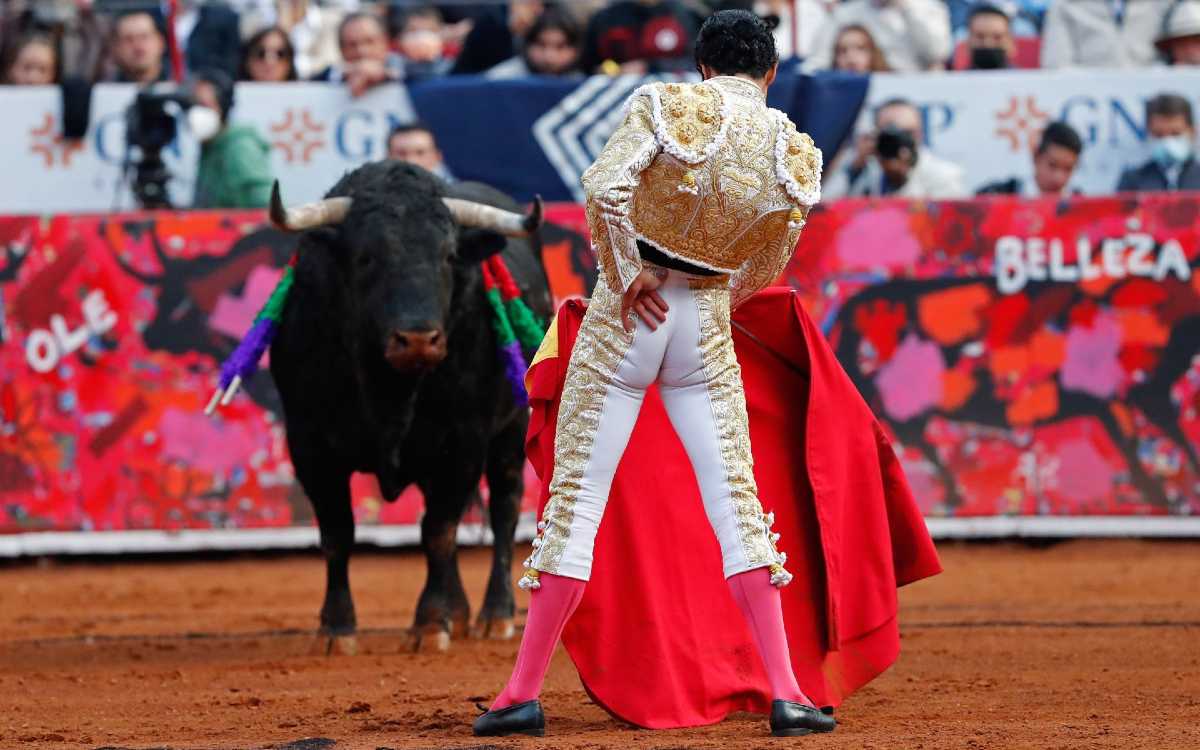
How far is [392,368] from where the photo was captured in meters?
6.96

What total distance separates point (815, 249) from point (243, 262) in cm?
289

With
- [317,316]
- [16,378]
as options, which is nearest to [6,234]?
[16,378]

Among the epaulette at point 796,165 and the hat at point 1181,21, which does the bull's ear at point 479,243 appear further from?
the hat at point 1181,21

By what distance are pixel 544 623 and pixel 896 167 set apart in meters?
5.96

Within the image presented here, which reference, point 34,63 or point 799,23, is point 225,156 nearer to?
point 34,63

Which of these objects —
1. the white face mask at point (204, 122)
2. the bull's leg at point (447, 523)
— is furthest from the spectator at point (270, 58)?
the bull's leg at point (447, 523)

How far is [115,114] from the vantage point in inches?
410

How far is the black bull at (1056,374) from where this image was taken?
32.0 ft

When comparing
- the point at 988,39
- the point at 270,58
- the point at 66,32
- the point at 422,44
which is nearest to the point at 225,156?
the point at 270,58

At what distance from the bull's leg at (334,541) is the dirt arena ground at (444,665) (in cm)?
12

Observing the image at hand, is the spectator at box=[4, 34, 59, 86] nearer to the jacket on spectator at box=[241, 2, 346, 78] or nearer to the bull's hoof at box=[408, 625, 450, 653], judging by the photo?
the jacket on spectator at box=[241, 2, 346, 78]

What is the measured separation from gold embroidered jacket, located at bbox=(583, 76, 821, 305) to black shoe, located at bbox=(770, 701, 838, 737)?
1053 mm

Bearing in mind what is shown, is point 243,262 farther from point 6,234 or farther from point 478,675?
point 478,675

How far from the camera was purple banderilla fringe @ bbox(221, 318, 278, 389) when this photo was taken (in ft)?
23.1
